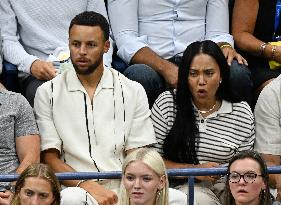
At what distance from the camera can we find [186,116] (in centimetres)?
552

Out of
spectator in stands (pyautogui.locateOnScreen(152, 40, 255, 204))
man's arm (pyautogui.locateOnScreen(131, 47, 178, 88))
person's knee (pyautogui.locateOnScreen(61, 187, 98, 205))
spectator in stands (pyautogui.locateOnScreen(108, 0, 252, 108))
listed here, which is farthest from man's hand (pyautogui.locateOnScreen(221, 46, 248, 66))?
person's knee (pyautogui.locateOnScreen(61, 187, 98, 205))

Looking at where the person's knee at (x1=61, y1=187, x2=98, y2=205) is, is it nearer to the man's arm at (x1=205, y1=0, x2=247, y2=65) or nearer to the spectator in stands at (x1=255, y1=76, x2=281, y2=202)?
the spectator in stands at (x1=255, y1=76, x2=281, y2=202)

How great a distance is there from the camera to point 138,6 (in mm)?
6281

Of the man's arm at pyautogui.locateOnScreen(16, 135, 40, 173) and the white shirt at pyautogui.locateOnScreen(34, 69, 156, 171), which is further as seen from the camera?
the white shirt at pyautogui.locateOnScreen(34, 69, 156, 171)

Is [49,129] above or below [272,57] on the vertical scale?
below

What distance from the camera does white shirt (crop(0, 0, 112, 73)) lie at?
6055 millimetres

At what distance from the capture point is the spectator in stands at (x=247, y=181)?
4832mm

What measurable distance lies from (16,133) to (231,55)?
1558 mm

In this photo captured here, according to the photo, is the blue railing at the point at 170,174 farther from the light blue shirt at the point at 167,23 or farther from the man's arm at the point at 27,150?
the light blue shirt at the point at 167,23

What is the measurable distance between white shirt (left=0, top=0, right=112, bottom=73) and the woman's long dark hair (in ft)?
2.23

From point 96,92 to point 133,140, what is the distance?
0.36 m

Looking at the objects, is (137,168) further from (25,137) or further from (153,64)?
(153,64)

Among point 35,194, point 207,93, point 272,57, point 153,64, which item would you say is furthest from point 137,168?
point 272,57

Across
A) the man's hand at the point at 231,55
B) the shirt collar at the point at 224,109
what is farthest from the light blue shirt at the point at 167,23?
the shirt collar at the point at 224,109
